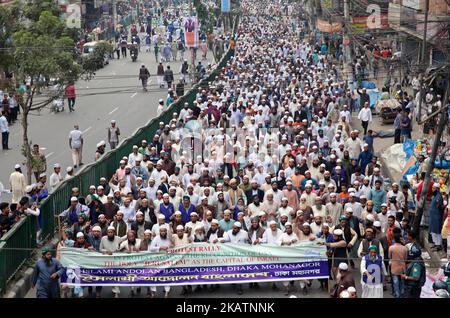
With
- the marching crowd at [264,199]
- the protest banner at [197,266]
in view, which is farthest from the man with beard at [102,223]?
the protest banner at [197,266]

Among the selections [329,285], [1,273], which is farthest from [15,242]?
[329,285]

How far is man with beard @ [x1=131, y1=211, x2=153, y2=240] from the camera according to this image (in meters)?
17.2

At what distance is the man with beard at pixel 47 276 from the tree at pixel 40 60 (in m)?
8.42

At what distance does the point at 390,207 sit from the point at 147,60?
126 ft

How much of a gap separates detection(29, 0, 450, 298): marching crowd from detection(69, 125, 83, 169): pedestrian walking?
216 centimetres

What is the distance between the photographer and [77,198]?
18.2 metres

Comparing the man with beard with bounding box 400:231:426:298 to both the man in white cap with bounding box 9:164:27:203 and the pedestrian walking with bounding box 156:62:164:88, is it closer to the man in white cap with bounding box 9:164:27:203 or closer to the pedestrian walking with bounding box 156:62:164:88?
the man in white cap with bounding box 9:164:27:203

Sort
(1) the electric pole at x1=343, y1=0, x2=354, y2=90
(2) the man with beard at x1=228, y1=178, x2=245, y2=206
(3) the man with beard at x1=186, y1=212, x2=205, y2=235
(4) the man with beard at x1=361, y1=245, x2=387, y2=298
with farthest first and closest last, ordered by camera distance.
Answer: (1) the electric pole at x1=343, y1=0, x2=354, y2=90
(2) the man with beard at x1=228, y1=178, x2=245, y2=206
(3) the man with beard at x1=186, y1=212, x2=205, y2=235
(4) the man with beard at x1=361, y1=245, x2=387, y2=298

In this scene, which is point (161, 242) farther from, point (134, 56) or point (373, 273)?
point (134, 56)

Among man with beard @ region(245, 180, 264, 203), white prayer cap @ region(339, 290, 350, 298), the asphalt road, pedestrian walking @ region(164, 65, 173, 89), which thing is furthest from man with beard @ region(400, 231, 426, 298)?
pedestrian walking @ region(164, 65, 173, 89)
